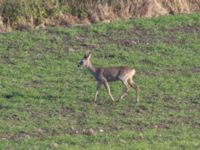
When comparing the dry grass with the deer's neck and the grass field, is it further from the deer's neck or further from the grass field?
the deer's neck

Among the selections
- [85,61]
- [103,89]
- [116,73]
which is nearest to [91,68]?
[85,61]

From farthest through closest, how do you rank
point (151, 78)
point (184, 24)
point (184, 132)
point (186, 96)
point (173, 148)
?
point (184, 24), point (151, 78), point (186, 96), point (184, 132), point (173, 148)

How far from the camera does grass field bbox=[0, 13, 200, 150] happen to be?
14383 mm

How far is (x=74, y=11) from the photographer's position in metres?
22.5

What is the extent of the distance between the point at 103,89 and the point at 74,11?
510 centimetres

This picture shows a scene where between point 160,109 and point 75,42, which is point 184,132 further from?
point 75,42

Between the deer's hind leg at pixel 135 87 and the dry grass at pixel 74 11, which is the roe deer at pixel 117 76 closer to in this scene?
the deer's hind leg at pixel 135 87

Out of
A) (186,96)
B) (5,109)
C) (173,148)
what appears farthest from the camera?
(186,96)

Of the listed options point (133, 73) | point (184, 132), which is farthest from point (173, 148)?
point (133, 73)

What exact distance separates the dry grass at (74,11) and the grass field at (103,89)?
657 mm

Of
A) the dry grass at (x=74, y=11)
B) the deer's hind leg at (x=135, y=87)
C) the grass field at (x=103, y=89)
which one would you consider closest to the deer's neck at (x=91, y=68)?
the grass field at (x=103, y=89)

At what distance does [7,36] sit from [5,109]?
16.4 ft

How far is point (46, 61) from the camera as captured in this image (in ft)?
63.5

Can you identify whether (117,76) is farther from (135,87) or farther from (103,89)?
(103,89)
